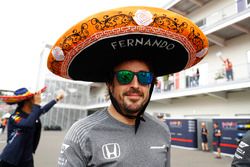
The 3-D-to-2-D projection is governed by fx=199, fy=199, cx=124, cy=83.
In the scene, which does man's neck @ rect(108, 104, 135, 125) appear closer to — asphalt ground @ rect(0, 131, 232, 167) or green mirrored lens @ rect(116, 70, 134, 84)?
green mirrored lens @ rect(116, 70, 134, 84)

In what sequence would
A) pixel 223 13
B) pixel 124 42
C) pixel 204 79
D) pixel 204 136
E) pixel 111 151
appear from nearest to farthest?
pixel 111 151 → pixel 124 42 → pixel 204 136 → pixel 223 13 → pixel 204 79

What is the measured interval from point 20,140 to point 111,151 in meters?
1.66

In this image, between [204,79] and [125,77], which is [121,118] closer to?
[125,77]

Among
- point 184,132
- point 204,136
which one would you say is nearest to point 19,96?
point 204,136

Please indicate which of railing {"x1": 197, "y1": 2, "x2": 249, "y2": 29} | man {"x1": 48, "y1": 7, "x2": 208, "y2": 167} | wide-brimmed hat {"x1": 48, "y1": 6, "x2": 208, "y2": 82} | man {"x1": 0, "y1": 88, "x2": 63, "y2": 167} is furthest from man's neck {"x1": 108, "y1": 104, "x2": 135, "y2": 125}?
railing {"x1": 197, "y1": 2, "x2": 249, "y2": 29}

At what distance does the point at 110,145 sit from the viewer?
1.11m

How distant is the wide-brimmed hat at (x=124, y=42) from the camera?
3.47 feet

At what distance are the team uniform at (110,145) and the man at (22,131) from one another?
54.7 inches

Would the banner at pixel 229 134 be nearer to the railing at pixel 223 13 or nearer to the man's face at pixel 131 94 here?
the railing at pixel 223 13

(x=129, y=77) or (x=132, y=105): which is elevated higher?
(x=129, y=77)

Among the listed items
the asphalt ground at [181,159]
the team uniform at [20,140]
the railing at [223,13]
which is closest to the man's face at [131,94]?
the team uniform at [20,140]

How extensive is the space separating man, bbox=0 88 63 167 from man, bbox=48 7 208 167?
1.19m

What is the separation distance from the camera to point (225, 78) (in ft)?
34.4

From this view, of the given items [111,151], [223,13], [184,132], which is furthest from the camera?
[223,13]
